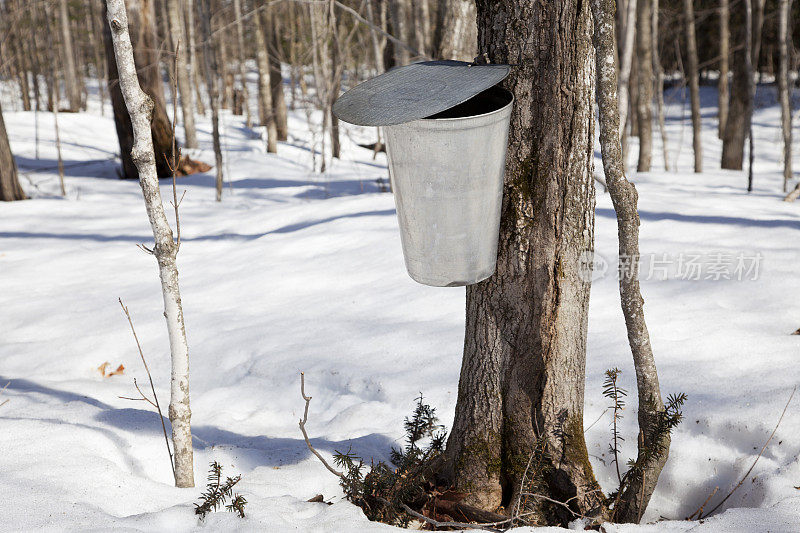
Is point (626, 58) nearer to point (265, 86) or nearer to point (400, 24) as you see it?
point (400, 24)

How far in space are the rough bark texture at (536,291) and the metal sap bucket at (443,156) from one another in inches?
5.0

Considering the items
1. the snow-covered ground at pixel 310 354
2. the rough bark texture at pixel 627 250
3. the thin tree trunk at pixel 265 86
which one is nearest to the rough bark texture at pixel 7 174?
the snow-covered ground at pixel 310 354

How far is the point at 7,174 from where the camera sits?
763 cm

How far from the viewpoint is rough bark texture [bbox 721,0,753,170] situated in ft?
28.7

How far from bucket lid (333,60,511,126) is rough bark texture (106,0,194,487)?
0.78 meters

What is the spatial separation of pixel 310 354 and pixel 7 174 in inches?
245

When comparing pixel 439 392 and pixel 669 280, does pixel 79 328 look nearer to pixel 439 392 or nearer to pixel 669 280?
pixel 439 392

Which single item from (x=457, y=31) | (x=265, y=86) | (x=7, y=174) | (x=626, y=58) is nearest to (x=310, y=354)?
(x=457, y=31)

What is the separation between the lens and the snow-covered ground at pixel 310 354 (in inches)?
83.9

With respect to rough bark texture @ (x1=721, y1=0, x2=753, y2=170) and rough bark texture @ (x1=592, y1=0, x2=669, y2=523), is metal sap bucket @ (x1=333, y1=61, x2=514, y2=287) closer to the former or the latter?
rough bark texture @ (x1=592, y1=0, x2=669, y2=523)

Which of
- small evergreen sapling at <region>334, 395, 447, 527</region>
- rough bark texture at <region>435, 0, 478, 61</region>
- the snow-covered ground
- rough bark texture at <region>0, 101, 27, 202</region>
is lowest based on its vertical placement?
the snow-covered ground

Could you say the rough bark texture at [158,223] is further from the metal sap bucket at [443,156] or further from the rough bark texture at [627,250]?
the rough bark texture at [627,250]

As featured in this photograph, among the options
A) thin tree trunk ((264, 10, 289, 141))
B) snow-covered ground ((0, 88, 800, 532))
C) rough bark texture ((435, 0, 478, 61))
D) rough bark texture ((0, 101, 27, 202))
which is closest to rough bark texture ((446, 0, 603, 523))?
snow-covered ground ((0, 88, 800, 532))

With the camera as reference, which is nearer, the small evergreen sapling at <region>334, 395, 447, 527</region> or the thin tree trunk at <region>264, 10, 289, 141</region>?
the small evergreen sapling at <region>334, 395, 447, 527</region>
